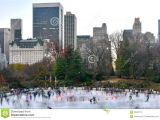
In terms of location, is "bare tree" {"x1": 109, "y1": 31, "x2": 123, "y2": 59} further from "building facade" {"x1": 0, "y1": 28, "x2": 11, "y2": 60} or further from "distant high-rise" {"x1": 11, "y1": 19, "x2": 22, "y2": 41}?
"building facade" {"x1": 0, "y1": 28, "x2": 11, "y2": 60}

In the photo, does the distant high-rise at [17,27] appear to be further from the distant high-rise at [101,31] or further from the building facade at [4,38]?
the distant high-rise at [101,31]

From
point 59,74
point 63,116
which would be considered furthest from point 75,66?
point 63,116

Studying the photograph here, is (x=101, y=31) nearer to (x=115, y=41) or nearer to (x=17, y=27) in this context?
(x=115, y=41)

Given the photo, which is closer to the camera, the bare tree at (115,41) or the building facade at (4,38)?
the bare tree at (115,41)

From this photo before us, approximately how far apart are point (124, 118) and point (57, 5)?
9.37m

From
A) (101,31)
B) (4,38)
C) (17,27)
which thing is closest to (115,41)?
(101,31)

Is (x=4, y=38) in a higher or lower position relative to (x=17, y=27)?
lower

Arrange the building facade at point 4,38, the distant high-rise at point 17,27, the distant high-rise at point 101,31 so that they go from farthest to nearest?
the building facade at point 4,38 → the distant high-rise at point 17,27 → the distant high-rise at point 101,31

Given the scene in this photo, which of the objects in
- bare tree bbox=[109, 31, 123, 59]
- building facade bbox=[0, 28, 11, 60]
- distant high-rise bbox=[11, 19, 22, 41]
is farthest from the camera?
building facade bbox=[0, 28, 11, 60]

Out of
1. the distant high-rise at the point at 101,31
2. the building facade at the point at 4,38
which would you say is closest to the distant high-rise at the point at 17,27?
the building facade at the point at 4,38

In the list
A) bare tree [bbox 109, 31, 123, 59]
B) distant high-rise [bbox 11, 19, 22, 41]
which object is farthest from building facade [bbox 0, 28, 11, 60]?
bare tree [bbox 109, 31, 123, 59]

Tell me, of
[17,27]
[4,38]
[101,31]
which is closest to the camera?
[101,31]

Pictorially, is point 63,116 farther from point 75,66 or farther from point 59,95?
point 75,66

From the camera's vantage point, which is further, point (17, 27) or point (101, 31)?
point (17, 27)
